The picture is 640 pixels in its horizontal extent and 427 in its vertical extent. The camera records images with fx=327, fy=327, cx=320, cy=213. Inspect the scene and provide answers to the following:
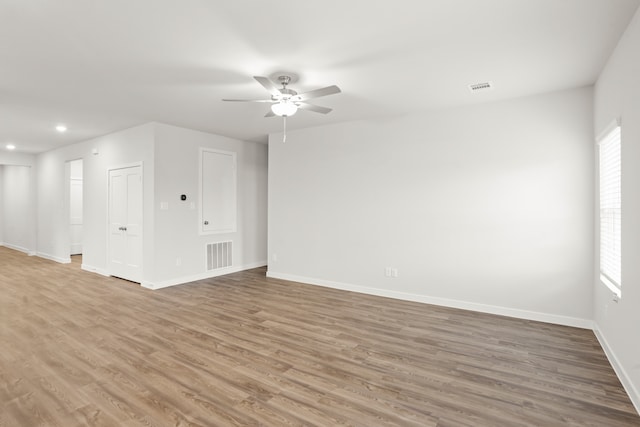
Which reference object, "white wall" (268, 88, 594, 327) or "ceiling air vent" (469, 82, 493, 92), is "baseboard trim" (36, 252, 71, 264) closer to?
"white wall" (268, 88, 594, 327)

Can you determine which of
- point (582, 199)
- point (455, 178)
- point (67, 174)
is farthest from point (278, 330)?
point (67, 174)

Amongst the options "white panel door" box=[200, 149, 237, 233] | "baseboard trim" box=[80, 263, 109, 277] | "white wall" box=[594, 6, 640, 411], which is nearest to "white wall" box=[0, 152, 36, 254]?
"baseboard trim" box=[80, 263, 109, 277]

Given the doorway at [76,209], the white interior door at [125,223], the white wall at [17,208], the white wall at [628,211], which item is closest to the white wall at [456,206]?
the white wall at [628,211]

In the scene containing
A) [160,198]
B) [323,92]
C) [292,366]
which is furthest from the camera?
[160,198]

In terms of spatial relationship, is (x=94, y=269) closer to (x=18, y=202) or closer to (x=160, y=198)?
(x=160, y=198)

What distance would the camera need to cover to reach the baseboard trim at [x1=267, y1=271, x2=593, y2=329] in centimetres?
373

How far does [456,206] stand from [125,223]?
17.9 feet

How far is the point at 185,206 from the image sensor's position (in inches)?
224

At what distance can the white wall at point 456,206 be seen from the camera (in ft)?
12.3

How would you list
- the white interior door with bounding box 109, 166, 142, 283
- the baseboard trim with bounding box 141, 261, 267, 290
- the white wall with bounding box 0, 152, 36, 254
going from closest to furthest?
1. the baseboard trim with bounding box 141, 261, 267, 290
2. the white interior door with bounding box 109, 166, 142, 283
3. the white wall with bounding box 0, 152, 36, 254

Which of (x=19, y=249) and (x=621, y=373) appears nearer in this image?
(x=621, y=373)

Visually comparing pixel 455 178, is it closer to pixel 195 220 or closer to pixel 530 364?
pixel 530 364

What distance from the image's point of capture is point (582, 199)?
12.1 ft

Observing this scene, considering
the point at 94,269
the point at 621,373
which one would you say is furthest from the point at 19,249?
the point at 621,373
